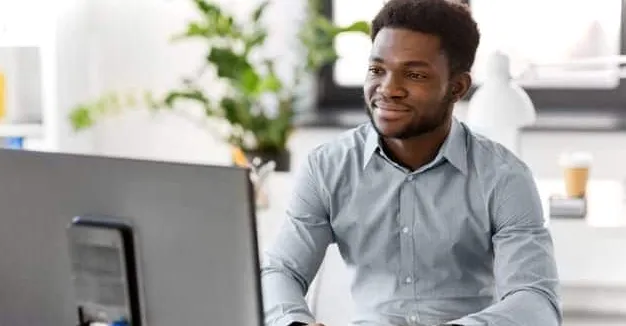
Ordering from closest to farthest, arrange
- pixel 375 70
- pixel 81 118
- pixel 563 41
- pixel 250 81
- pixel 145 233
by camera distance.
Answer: pixel 145 233 < pixel 375 70 < pixel 250 81 < pixel 81 118 < pixel 563 41

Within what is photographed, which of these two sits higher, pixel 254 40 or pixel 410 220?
pixel 254 40

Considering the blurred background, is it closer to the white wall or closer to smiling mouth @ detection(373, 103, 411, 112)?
the white wall

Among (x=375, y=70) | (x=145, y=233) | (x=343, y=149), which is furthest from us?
(x=343, y=149)

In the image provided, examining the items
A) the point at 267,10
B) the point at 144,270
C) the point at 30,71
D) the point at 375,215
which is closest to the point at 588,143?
the point at 267,10

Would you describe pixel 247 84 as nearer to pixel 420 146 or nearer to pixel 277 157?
pixel 277 157

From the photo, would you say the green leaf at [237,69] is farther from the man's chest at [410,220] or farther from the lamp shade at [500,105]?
the man's chest at [410,220]

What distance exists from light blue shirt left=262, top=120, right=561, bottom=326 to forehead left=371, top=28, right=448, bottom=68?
156mm

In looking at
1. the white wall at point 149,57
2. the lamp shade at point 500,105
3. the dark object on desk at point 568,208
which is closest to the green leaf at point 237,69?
the white wall at point 149,57

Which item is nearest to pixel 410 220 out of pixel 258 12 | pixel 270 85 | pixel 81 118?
pixel 270 85

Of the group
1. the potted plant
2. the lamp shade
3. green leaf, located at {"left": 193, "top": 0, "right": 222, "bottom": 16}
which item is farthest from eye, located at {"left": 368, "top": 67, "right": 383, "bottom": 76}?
green leaf, located at {"left": 193, "top": 0, "right": 222, "bottom": 16}

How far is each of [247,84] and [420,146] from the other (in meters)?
1.22

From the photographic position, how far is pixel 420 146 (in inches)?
69.1

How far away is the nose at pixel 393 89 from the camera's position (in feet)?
5.44

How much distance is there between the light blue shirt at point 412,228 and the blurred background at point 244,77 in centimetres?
92
